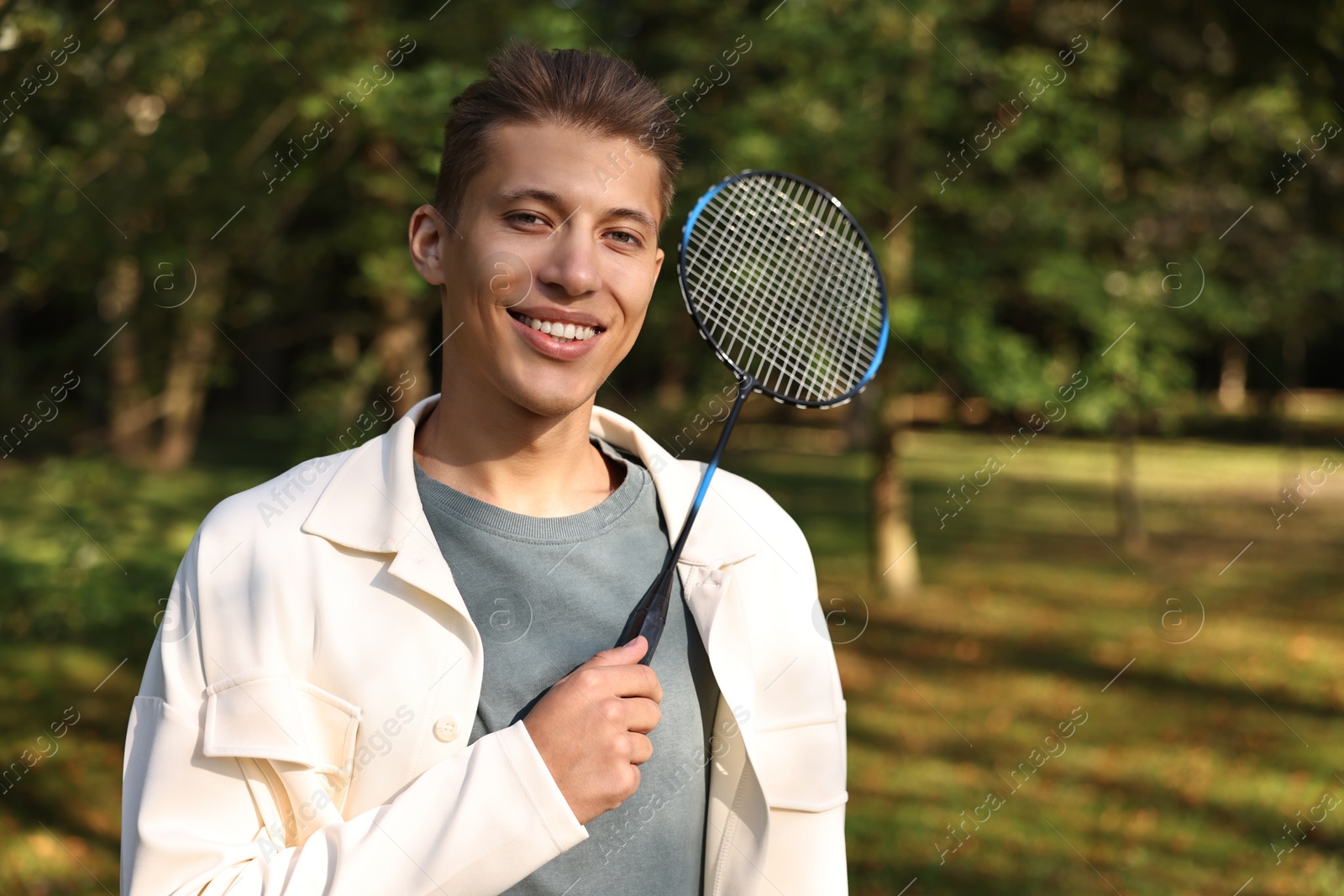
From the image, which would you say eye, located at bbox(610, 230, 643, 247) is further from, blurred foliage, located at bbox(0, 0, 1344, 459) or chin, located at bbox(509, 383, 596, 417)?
blurred foliage, located at bbox(0, 0, 1344, 459)

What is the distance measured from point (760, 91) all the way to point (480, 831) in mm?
8457

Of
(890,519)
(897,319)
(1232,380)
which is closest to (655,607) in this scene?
(897,319)

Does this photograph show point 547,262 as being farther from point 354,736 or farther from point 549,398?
point 354,736

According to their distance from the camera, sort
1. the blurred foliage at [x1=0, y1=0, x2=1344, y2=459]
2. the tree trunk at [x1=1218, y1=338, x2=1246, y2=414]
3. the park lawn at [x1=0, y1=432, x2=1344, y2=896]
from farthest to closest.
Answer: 1. the tree trunk at [x1=1218, y1=338, x2=1246, y2=414]
2. the park lawn at [x1=0, y1=432, x2=1344, y2=896]
3. the blurred foliage at [x1=0, y1=0, x2=1344, y2=459]

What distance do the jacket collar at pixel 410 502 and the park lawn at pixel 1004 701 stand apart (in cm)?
359

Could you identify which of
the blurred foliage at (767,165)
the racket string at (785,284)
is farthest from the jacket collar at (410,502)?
the blurred foliage at (767,165)

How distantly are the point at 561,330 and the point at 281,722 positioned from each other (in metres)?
0.70

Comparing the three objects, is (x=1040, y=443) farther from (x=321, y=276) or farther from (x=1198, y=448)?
(x=321, y=276)

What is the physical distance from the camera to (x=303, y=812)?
1.64 m

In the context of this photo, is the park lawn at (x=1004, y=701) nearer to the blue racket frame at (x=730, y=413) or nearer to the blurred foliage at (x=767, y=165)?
the blurred foliage at (x=767, y=165)

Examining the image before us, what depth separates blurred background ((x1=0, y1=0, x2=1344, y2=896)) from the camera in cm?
534

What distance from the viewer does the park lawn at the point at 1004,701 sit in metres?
5.58

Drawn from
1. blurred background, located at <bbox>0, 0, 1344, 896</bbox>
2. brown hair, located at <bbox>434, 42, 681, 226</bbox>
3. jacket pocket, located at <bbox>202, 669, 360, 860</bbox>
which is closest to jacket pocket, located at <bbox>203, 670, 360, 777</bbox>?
jacket pocket, located at <bbox>202, 669, 360, 860</bbox>

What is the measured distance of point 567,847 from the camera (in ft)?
5.25
